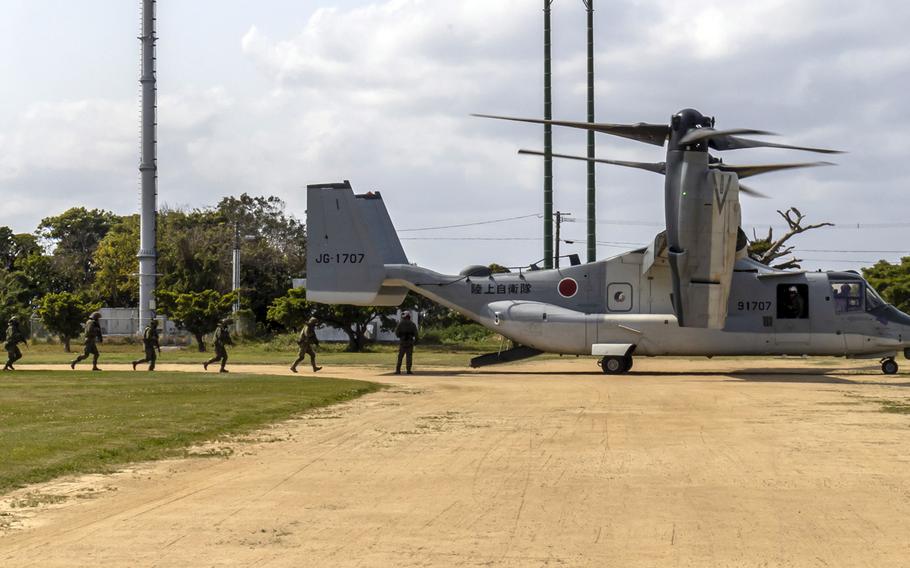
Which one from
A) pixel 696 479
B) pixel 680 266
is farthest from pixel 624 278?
pixel 696 479

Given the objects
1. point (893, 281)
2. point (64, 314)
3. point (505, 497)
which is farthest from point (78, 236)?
point (505, 497)

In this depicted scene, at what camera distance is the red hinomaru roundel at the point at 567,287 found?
1325 inches

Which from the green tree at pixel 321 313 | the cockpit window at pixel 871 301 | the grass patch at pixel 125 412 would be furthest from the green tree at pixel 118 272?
the cockpit window at pixel 871 301

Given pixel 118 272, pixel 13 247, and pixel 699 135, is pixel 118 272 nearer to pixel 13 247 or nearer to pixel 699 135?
pixel 13 247

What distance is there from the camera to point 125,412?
708 inches

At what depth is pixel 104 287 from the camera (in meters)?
94.1

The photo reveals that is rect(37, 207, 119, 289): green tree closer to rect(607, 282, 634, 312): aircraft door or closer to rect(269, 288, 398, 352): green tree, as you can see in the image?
rect(269, 288, 398, 352): green tree

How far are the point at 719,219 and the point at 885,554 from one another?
21317 mm

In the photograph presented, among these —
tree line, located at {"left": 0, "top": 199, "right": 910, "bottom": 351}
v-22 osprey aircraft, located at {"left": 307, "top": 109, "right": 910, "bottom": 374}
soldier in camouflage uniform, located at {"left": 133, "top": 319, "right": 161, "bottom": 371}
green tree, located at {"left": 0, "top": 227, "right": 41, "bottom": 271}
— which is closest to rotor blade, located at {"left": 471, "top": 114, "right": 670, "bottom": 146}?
v-22 osprey aircraft, located at {"left": 307, "top": 109, "right": 910, "bottom": 374}

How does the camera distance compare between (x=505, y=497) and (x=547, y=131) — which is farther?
(x=547, y=131)

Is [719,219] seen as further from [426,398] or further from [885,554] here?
[885,554]

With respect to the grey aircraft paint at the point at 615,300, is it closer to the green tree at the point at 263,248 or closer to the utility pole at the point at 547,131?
the utility pole at the point at 547,131

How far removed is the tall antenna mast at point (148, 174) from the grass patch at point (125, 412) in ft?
142

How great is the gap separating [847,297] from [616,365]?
6831mm
